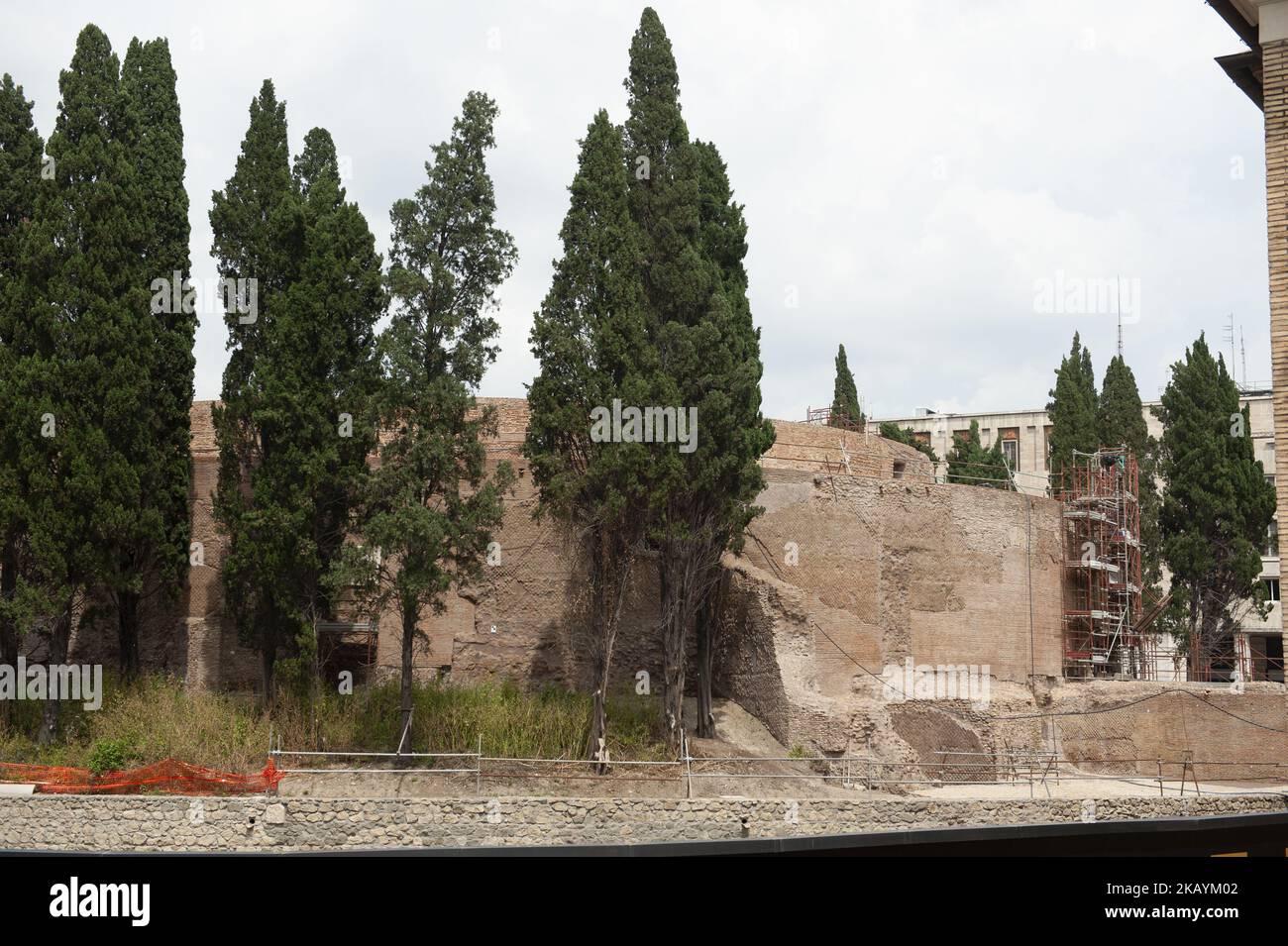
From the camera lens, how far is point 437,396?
18.6m

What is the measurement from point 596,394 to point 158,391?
669 cm

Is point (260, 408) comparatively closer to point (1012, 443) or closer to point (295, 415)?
point (295, 415)

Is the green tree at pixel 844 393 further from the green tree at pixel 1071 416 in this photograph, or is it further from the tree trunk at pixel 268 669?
the tree trunk at pixel 268 669

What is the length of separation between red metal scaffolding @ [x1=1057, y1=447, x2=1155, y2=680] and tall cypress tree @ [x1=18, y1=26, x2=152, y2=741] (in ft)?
55.1

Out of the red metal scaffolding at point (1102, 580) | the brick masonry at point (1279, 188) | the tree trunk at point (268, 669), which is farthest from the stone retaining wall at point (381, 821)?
the red metal scaffolding at point (1102, 580)

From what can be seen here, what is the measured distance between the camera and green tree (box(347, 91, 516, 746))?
59.4ft

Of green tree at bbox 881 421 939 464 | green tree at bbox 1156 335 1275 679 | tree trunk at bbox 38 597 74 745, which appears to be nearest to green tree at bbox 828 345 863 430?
green tree at bbox 881 421 939 464

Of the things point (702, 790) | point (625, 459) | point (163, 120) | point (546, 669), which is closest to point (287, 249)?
point (163, 120)

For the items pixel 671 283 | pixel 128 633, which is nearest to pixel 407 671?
pixel 128 633

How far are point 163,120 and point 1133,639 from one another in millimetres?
20435
